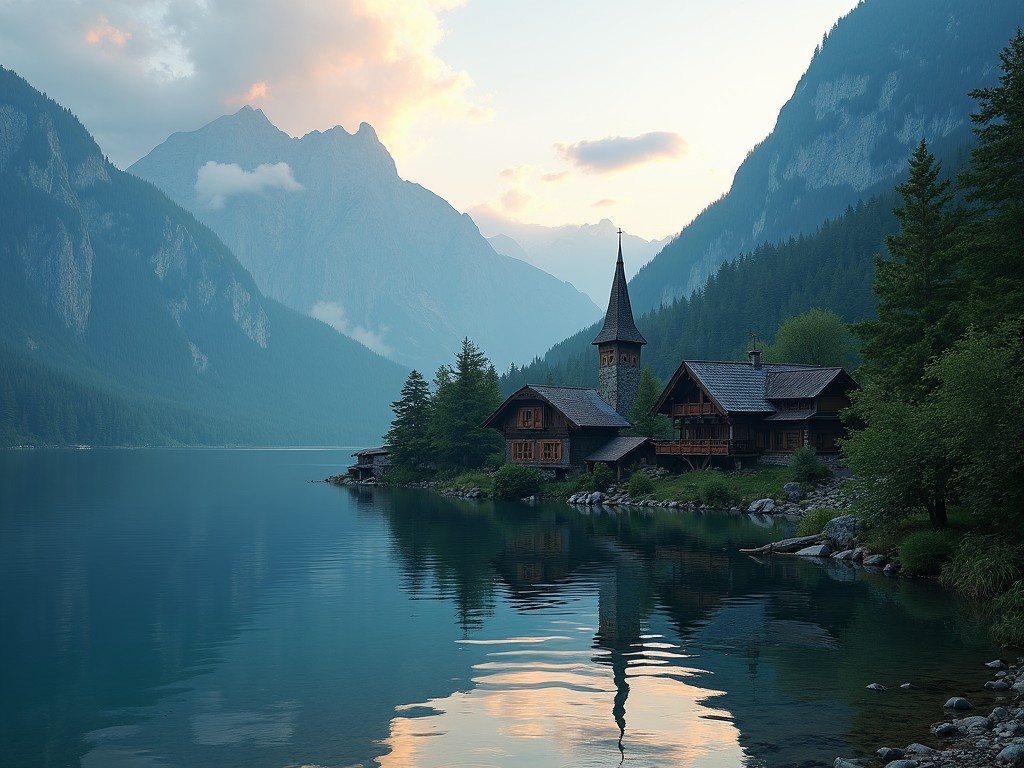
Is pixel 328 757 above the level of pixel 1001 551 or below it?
below

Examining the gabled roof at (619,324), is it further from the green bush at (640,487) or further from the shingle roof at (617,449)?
the green bush at (640,487)

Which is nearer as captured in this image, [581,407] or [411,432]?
[581,407]

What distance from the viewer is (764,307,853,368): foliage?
11100 centimetres

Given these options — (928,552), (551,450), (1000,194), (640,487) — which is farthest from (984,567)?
(551,450)

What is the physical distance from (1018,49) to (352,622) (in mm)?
38090

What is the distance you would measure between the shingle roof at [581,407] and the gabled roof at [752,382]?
8.11 meters

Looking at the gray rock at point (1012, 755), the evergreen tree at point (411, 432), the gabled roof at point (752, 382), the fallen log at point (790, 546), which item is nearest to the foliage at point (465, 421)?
the evergreen tree at point (411, 432)

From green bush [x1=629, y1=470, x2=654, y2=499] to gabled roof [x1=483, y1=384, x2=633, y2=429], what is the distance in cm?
1244

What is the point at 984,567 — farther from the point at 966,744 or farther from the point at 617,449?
the point at 617,449

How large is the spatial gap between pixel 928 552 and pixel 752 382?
4791 centimetres

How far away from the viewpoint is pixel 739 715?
1870cm

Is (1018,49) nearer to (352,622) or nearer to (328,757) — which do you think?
(352,622)

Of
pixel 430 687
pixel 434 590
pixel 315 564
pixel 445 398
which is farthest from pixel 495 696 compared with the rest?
pixel 445 398

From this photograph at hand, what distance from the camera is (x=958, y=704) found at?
18.6m
